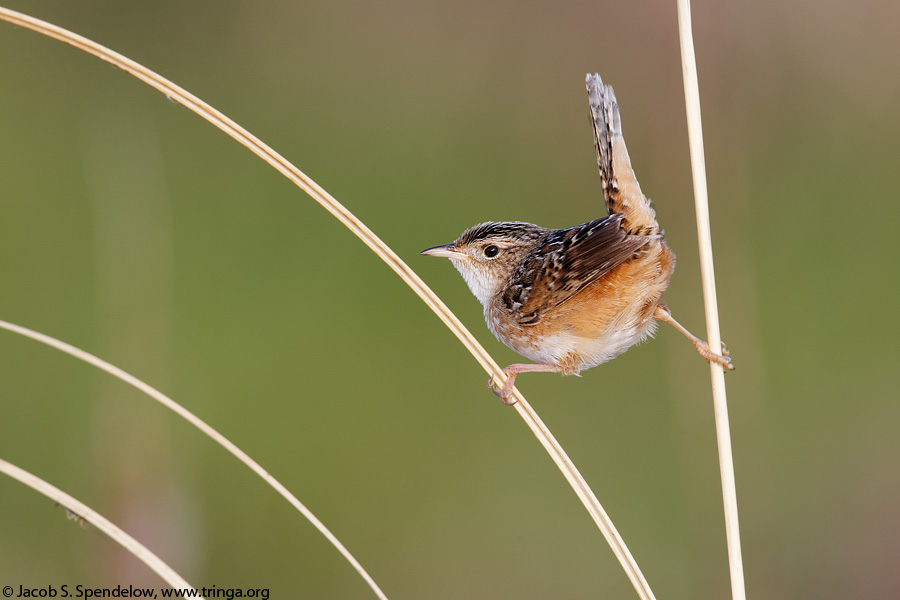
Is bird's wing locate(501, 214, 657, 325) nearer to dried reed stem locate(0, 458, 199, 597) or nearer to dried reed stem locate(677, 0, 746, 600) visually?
dried reed stem locate(677, 0, 746, 600)

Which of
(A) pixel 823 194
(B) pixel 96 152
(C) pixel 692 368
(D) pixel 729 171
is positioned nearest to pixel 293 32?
(B) pixel 96 152

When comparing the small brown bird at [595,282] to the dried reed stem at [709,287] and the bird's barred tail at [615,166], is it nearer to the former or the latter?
the bird's barred tail at [615,166]

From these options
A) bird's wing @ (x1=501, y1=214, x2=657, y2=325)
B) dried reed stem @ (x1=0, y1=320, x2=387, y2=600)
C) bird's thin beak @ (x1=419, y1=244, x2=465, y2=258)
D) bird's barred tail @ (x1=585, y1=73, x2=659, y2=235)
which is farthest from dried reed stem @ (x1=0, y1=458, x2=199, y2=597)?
bird's thin beak @ (x1=419, y1=244, x2=465, y2=258)

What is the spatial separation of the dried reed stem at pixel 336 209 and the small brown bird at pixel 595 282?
664 mm

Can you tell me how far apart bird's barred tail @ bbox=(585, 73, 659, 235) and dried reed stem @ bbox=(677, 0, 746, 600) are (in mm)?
755

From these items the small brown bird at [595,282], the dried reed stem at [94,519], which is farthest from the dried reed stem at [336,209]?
the dried reed stem at [94,519]

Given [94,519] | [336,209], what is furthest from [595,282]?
[94,519]

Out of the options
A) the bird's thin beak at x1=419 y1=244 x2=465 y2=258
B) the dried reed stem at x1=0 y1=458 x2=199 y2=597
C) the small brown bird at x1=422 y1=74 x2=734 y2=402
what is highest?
the bird's thin beak at x1=419 y1=244 x2=465 y2=258

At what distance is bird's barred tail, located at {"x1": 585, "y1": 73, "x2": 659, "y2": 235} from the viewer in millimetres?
2824

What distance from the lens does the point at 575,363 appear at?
3160 mm

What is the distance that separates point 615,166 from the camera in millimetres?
2830

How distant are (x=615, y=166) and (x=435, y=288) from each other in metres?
3.58

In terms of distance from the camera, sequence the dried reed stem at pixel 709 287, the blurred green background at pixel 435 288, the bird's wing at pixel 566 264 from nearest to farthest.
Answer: the dried reed stem at pixel 709 287, the bird's wing at pixel 566 264, the blurred green background at pixel 435 288

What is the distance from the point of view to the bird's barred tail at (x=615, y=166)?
9.27 ft
